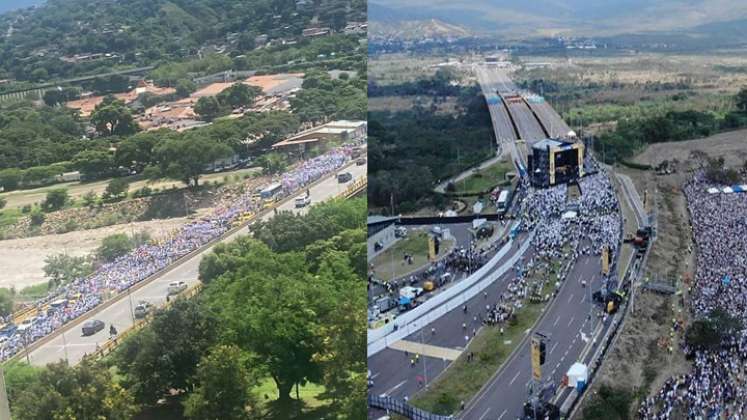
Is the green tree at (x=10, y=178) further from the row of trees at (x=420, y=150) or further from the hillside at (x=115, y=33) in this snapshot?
the row of trees at (x=420, y=150)

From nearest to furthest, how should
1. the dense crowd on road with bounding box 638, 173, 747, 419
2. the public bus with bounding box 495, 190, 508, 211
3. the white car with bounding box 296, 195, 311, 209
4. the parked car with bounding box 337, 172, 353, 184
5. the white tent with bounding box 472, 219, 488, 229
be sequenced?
the white car with bounding box 296, 195, 311, 209 < the parked car with bounding box 337, 172, 353, 184 < the dense crowd on road with bounding box 638, 173, 747, 419 < the white tent with bounding box 472, 219, 488, 229 < the public bus with bounding box 495, 190, 508, 211

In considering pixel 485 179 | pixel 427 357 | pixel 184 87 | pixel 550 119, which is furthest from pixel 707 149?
pixel 184 87

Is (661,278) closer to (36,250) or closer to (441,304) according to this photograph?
(441,304)

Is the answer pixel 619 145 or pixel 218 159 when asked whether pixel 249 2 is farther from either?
pixel 619 145

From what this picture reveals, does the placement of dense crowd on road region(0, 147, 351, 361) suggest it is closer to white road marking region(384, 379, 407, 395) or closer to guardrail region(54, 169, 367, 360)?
guardrail region(54, 169, 367, 360)

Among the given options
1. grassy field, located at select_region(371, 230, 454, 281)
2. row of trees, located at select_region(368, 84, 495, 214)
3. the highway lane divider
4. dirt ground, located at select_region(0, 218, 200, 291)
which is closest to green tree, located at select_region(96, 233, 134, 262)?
dirt ground, located at select_region(0, 218, 200, 291)

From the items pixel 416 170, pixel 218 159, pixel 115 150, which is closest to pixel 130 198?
pixel 115 150
